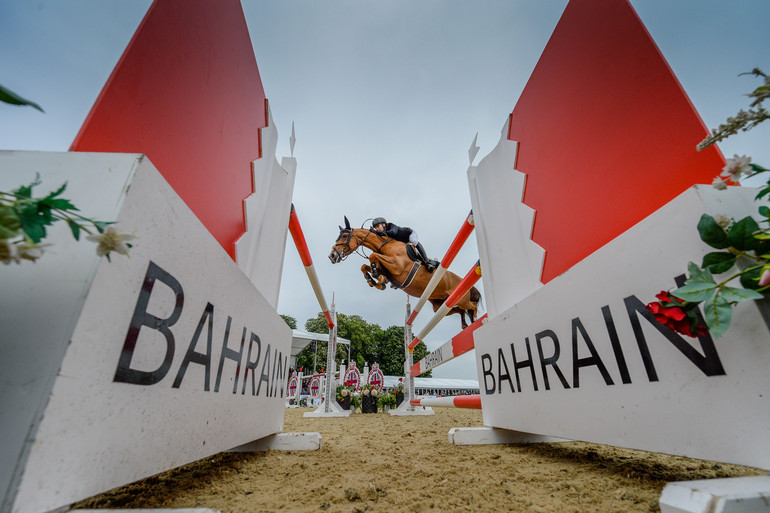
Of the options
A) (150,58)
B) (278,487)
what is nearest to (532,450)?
(278,487)

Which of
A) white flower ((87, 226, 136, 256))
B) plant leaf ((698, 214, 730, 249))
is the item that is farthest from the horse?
white flower ((87, 226, 136, 256))

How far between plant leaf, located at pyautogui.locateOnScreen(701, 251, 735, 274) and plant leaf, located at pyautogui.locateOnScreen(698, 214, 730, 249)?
1 centimetres

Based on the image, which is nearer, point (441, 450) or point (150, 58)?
point (150, 58)

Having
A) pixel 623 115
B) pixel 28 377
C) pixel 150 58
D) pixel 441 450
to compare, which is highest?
pixel 623 115

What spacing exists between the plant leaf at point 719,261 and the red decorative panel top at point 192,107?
1.11 meters

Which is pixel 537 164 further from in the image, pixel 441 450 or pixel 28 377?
pixel 28 377

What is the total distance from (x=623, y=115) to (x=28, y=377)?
1518mm

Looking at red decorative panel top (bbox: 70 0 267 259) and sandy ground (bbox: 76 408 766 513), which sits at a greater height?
red decorative panel top (bbox: 70 0 267 259)

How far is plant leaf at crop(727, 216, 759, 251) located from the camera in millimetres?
462

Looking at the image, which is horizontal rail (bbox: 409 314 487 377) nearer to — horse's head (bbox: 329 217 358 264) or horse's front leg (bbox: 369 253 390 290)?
horse's front leg (bbox: 369 253 390 290)

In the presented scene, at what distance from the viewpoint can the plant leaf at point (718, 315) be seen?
45cm

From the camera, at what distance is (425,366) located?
393 centimetres

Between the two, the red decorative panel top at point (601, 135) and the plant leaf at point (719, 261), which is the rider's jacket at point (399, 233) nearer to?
the red decorative panel top at point (601, 135)

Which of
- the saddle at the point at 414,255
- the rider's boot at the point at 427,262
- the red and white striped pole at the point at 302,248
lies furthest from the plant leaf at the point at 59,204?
the rider's boot at the point at 427,262
